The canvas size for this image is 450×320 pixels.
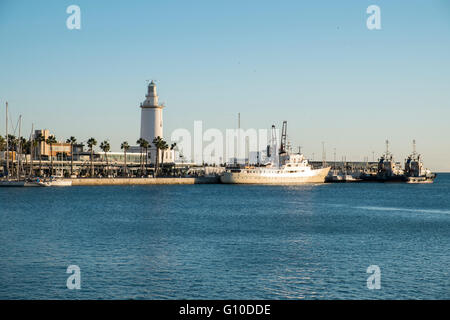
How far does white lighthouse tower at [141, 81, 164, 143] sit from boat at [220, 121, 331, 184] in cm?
2230

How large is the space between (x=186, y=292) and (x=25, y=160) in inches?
5173

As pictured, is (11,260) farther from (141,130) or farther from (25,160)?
(141,130)

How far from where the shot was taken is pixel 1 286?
2614 centimetres

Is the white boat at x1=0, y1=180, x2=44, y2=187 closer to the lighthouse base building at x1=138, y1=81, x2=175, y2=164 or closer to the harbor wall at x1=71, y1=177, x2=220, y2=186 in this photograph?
the harbor wall at x1=71, y1=177, x2=220, y2=186

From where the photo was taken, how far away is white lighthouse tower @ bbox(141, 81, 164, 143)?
163 metres

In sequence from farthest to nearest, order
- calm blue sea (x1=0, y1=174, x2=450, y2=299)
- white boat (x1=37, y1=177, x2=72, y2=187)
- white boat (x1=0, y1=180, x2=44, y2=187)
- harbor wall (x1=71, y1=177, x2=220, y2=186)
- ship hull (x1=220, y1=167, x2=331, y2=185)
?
ship hull (x1=220, y1=167, x2=331, y2=185), harbor wall (x1=71, y1=177, x2=220, y2=186), white boat (x1=37, y1=177, x2=72, y2=187), white boat (x1=0, y1=180, x2=44, y2=187), calm blue sea (x1=0, y1=174, x2=450, y2=299)

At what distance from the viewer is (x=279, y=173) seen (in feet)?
537

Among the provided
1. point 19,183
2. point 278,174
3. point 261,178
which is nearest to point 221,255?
point 19,183

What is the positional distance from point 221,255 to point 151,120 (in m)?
131

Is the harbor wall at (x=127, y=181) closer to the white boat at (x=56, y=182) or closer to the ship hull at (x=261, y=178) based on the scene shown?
the white boat at (x=56, y=182)

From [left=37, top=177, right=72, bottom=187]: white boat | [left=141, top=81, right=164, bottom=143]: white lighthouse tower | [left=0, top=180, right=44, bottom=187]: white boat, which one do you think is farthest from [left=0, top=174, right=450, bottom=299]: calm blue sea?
[left=141, top=81, right=164, bottom=143]: white lighthouse tower

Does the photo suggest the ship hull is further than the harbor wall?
Yes

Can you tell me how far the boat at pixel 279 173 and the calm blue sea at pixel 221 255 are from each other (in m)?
98.0

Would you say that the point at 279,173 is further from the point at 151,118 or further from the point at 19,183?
the point at 19,183
